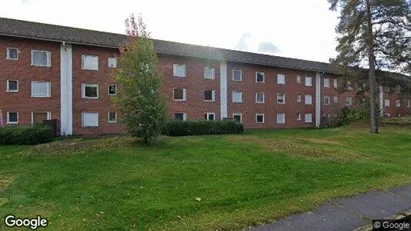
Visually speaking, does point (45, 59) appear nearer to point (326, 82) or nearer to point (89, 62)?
point (89, 62)

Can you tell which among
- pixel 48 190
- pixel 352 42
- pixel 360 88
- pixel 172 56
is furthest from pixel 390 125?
pixel 48 190

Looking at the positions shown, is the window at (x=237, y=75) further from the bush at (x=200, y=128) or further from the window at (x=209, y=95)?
the bush at (x=200, y=128)

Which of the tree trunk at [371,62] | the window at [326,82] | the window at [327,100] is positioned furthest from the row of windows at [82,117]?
the window at [326,82]

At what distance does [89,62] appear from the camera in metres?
28.6

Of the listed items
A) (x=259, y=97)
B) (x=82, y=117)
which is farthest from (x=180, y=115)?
(x=259, y=97)

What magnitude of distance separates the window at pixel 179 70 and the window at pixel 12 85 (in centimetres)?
1328

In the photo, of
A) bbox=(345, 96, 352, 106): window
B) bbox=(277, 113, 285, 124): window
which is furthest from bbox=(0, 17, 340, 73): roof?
bbox=(345, 96, 352, 106): window

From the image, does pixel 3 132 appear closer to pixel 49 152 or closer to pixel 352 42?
pixel 49 152

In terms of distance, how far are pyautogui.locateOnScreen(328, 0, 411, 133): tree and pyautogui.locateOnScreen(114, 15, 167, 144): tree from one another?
67.3ft

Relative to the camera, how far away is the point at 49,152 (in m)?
13.4

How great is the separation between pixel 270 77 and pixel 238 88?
4902 millimetres

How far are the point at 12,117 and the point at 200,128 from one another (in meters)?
14.1

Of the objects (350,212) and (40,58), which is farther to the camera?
(40,58)

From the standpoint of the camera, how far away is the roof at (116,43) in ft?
86.3
